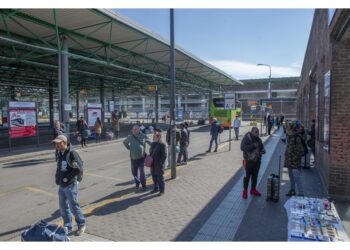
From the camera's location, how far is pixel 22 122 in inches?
584

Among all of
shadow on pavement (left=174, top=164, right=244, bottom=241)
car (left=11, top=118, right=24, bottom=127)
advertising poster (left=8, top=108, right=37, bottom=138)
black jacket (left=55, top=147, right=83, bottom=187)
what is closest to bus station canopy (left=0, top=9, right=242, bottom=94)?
advertising poster (left=8, top=108, right=37, bottom=138)

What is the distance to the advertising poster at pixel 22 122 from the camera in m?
14.2

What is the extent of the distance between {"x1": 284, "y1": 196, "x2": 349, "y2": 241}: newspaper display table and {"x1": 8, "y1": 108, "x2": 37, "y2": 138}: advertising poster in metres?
14.1

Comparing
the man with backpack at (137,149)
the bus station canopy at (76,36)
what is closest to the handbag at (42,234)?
the man with backpack at (137,149)

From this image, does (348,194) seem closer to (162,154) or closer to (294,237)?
(294,237)

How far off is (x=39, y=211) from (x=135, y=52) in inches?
647

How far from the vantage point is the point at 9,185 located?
8.07 m

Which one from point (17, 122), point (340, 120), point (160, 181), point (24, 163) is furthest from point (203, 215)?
point (17, 122)

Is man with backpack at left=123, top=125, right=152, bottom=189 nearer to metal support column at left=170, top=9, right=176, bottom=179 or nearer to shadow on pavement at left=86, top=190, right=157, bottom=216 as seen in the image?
shadow on pavement at left=86, top=190, right=157, bottom=216

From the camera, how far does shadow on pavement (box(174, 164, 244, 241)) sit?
4734 mm

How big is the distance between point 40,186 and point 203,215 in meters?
4.97

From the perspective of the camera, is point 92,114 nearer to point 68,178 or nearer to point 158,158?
point 158,158

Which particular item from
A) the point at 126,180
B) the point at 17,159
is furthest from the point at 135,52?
the point at 126,180

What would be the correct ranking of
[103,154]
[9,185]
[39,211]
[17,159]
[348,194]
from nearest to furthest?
[39,211] → [348,194] → [9,185] → [17,159] → [103,154]
